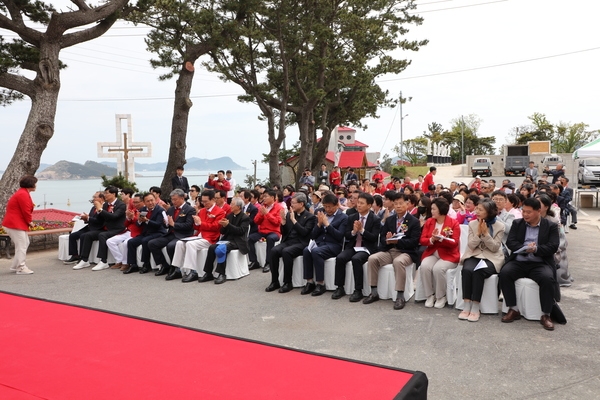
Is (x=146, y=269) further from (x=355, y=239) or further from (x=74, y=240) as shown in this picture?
(x=355, y=239)

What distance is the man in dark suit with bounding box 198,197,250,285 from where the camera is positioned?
7.75 meters

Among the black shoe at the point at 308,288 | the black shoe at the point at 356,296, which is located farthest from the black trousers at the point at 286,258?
the black shoe at the point at 356,296

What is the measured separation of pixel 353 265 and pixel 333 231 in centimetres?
60

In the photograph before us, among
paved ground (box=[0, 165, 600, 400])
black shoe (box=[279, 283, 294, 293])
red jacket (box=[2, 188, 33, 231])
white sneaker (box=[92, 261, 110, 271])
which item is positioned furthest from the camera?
white sneaker (box=[92, 261, 110, 271])

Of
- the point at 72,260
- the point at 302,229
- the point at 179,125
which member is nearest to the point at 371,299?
the point at 302,229

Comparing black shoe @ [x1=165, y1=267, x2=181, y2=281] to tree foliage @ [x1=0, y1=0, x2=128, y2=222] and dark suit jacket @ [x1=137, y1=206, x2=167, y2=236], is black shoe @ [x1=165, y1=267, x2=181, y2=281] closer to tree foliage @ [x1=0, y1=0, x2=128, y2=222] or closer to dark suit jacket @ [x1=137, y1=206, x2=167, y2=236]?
dark suit jacket @ [x1=137, y1=206, x2=167, y2=236]

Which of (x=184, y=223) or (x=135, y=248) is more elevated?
(x=184, y=223)

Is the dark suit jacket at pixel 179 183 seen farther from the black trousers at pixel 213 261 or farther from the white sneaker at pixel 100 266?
the black trousers at pixel 213 261

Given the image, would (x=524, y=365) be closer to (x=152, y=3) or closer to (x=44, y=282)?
(x=44, y=282)

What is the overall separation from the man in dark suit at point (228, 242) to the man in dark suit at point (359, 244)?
1893 millimetres

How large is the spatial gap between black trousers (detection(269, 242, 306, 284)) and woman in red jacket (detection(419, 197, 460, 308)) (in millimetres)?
1880

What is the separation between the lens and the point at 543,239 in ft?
18.5

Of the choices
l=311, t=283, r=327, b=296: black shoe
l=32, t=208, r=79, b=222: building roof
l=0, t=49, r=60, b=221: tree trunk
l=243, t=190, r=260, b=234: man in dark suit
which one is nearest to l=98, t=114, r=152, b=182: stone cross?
l=32, t=208, r=79, b=222: building roof

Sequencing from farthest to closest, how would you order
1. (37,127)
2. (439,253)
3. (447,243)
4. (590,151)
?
1. (590,151)
2. (37,127)
3. (439,253)
4. (447,243)
